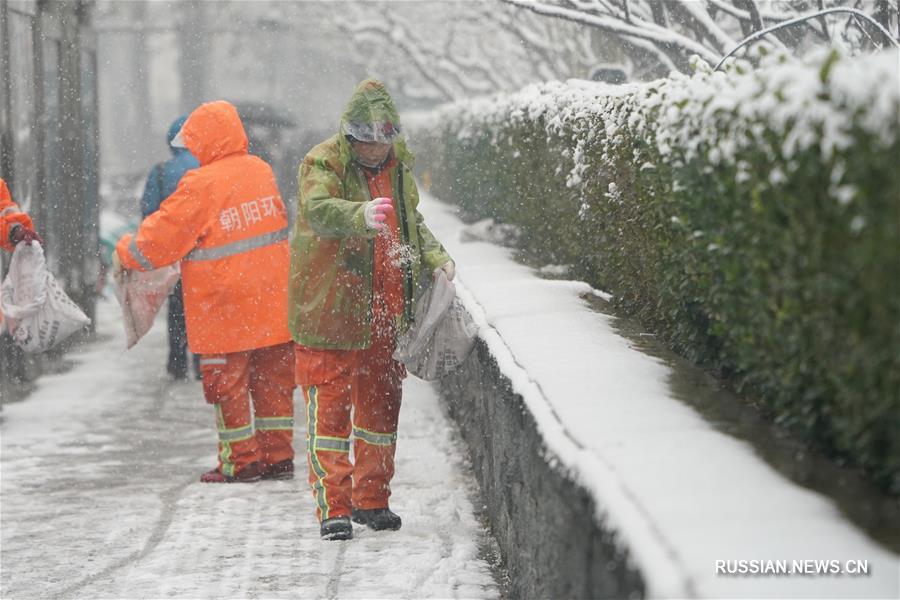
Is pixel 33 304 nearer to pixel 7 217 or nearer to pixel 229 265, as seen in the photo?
pixel 7 217

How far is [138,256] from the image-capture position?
7.11m

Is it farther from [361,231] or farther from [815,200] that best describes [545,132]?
[815,200]

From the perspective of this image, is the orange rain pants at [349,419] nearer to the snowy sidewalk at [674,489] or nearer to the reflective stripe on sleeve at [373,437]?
A: the reflective stripe on sleeve at [373,437]

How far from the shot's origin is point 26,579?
5.57 metres

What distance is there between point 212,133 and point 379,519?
2.19 meters

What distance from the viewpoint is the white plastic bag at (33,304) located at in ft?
26.0

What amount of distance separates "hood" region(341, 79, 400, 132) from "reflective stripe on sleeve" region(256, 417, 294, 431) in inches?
75.8

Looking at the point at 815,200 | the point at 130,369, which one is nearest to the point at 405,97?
the point at 130,369

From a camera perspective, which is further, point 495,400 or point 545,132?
point 545,132

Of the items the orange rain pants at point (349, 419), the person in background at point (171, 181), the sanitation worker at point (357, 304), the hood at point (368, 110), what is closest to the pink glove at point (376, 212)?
the sanitation worker at point (357, 304)

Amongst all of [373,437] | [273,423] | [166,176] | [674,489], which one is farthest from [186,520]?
[166,176]

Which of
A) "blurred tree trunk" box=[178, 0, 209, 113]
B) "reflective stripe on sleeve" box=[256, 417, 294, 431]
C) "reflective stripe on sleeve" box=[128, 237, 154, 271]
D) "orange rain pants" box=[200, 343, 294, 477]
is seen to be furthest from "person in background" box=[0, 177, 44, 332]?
"blurred tree trunk" box=[178, 0, 209, 113]

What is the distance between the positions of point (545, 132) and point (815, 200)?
16.4 feet

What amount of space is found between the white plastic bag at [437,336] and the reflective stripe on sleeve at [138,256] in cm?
162
